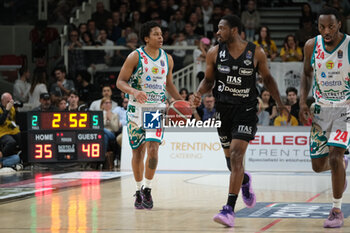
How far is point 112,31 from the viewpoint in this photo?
2020 cm

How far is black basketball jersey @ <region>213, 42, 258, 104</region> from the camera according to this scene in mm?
7332

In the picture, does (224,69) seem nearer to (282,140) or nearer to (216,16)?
(282,140)

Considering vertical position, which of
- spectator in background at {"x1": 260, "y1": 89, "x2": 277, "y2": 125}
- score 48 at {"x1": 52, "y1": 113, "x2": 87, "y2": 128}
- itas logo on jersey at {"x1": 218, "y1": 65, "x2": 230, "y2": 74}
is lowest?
score 48 at {"x1": 52, "y1": 113, "x2": 87, "y2": 128}

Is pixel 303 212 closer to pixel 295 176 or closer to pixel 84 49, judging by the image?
pixel 295 176

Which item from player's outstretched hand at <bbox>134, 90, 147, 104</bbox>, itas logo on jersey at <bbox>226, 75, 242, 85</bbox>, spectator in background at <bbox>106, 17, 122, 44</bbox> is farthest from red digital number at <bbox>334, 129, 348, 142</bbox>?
spectator in background at <bbox>106, 17, 122, 44</bbox>

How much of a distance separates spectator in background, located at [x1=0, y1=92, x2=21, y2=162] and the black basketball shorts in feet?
26.7

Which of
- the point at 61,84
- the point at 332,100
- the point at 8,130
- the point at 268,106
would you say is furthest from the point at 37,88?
the point at 332,100

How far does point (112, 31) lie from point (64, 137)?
6.37 meters

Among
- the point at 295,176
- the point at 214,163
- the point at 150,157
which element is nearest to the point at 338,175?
the point at 150,157

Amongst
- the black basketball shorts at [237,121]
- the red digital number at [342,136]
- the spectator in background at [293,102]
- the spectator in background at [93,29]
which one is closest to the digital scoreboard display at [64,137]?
the spectator in background at [293,102]

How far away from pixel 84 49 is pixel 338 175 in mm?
12588

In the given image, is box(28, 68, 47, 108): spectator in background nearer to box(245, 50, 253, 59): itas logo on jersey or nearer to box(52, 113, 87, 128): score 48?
box(52, 113, 87, 128): score 48

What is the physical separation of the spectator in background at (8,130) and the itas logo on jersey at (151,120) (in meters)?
6.90

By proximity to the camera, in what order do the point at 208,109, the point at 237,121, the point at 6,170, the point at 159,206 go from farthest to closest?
1. the point at 208,109
2. the point at 6,170
3. the point at 159,206
4. the point at 237,121
